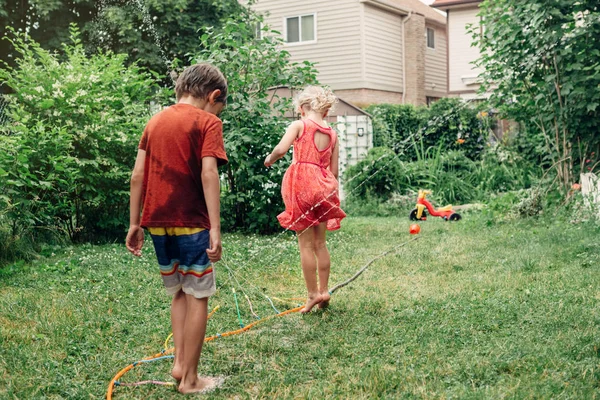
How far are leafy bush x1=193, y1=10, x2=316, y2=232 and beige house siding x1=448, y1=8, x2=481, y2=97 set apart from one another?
12510 mm

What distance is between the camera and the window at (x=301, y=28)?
19.8m

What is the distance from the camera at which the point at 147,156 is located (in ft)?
9.91

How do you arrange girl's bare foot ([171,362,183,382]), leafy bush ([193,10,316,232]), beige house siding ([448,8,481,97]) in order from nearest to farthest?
1. girl's bare foot ([171,362,183,382])
2. leafy bush ([193,10,316,232])
3. beige house siding ([448,8,481,97])

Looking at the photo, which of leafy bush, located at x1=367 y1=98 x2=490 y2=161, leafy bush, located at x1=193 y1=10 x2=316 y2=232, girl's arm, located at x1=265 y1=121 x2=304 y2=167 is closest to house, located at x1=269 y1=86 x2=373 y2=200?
leafy bush, located at x1=367 y1=98 x2=490 y2=161

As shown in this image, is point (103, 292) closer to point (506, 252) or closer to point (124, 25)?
point (506, 252)

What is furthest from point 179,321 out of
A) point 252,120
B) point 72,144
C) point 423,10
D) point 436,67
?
point 423,10

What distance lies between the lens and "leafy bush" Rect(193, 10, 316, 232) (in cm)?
800

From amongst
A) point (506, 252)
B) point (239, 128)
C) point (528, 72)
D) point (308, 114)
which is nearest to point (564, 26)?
point (528, 72)

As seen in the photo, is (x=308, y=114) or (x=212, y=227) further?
(x=308, y=114)

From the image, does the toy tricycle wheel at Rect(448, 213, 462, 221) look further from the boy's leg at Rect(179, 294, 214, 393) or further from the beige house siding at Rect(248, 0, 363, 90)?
the beige house siding at Rect(248, 0, 363, 90)

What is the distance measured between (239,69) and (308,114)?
378 centimetres

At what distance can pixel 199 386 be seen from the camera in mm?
3000

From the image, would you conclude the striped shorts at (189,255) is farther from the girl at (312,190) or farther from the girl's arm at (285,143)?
the girl at (312,190)

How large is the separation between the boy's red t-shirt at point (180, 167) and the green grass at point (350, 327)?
0.82 metres
